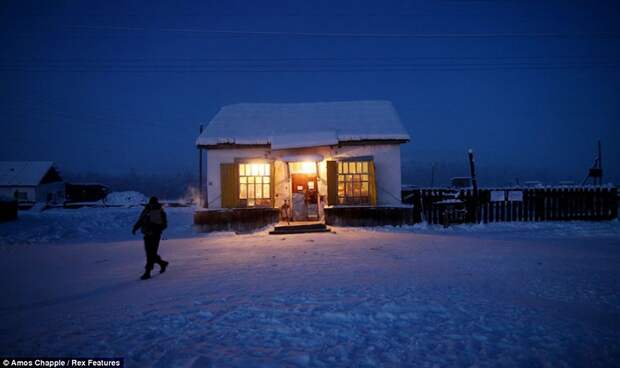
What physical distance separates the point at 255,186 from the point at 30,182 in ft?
130

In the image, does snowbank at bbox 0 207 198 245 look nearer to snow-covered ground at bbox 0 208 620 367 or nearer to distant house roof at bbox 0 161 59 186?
snow-covered ground at bbox 0 208 620 367

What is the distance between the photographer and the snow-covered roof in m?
14.1

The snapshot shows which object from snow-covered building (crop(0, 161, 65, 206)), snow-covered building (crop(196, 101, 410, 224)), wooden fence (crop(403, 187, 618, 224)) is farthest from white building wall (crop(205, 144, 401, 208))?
snow-covered building (crop(0, 161, 65, 206))

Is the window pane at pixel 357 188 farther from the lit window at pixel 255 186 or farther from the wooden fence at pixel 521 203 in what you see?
the lit window at pixel 255 186

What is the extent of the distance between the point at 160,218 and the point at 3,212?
57.4ft

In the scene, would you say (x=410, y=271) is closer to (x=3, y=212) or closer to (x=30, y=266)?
(x=30, y=266)

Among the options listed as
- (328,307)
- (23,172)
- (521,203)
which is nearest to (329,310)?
(328,307)

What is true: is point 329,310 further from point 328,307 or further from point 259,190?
point 259,190

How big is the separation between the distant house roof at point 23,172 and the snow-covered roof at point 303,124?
3717cm

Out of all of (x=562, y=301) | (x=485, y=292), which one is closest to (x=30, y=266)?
(x=485, y=292)

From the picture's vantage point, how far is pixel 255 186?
47.1ft

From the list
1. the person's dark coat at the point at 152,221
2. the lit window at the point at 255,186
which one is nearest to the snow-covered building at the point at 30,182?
the lit window at the point at 255,186

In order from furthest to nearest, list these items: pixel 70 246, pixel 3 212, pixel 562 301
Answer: pixel 3 212, pixel 70 246, pixel 562 301

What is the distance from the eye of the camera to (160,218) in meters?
7.04
